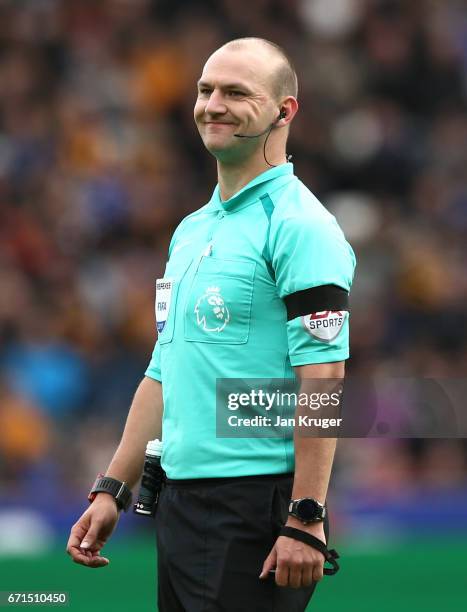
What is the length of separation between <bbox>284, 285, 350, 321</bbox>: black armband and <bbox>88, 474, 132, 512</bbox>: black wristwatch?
723mm

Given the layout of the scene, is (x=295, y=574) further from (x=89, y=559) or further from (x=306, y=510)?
(x=89, y=559)

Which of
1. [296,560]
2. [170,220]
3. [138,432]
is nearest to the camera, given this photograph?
[296,560]

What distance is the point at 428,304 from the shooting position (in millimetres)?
9367

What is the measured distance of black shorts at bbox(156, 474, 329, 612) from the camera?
2.92m

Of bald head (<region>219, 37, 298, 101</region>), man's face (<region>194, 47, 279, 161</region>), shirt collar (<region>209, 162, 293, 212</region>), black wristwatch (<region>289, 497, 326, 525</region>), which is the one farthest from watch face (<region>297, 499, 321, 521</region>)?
bald head (<region>219, 37, 298, 101</region>)

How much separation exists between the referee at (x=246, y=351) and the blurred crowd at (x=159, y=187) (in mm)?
4784

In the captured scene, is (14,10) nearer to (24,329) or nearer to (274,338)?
(24,329)

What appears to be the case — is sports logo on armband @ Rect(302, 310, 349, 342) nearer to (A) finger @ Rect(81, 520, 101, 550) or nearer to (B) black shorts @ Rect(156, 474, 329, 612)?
(B) black shorts @ Rect(156, 474, 329, 612)

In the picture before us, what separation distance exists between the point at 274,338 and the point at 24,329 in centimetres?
590

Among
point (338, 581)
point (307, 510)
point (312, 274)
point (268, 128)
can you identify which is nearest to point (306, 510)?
point (307, 510)

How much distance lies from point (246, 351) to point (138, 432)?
511 millimetres

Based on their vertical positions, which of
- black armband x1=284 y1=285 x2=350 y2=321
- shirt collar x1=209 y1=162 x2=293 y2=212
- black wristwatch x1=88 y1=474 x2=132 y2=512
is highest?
shirt collar x1=209 y1=162 x2=293 y2=212

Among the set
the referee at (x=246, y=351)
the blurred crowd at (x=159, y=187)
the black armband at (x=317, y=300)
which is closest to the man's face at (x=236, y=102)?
the referee at (x=246, y=351)

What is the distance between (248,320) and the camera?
3.00m
